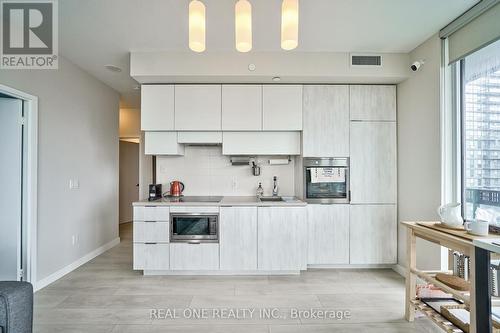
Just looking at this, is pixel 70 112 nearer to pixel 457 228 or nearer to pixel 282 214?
pixel 282 214

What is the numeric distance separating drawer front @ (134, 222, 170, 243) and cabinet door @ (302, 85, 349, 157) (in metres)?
1.98

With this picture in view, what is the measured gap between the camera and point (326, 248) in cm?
336

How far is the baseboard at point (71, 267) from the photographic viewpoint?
2902mm

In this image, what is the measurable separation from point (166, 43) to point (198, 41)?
1684mm

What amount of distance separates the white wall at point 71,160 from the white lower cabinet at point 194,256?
4.65ft

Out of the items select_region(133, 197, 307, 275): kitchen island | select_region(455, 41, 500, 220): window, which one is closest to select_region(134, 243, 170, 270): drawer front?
select_region(133, 197, 307, 275): kitchen island

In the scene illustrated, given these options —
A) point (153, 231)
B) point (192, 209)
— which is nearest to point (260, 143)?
point (192, 209)

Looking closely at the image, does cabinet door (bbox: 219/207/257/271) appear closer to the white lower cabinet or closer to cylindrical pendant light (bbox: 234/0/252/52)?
the white lower cabinet

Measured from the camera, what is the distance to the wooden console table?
1542mm

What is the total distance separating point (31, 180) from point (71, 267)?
4.34ft

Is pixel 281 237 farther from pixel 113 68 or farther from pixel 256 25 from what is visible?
pixel 113 68

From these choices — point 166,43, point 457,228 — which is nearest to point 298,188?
point 457,228

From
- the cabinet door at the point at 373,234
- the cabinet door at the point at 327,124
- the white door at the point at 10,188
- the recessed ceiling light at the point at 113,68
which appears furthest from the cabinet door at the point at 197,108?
the cabinet door at the point at 373,234

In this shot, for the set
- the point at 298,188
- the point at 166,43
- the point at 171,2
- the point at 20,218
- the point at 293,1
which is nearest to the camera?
the point at 293,1
